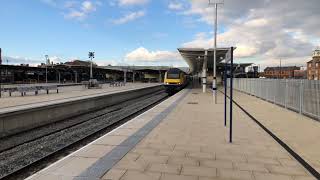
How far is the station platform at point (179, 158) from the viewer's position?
256 inches

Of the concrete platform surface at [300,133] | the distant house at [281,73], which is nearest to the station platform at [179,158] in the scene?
the concrete platform surface at [300,133]

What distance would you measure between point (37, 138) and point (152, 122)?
13.2 ft

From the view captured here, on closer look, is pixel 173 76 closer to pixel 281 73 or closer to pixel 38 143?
pixel 38 143

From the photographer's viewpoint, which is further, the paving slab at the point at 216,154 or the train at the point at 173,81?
the train at the point at 173,81

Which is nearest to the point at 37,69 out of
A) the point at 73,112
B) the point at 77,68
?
the point at 77,68

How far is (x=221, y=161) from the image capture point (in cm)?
755

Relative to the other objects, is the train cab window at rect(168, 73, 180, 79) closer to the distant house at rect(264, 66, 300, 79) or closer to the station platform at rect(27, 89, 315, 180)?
the station platform at rect(27, 89, 315, 180)

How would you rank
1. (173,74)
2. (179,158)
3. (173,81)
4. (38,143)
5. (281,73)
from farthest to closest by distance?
(281,73)
(173,74)
(173,81)
(38,143)
(179,158)

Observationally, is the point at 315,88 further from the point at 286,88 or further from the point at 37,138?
the point at 37,138

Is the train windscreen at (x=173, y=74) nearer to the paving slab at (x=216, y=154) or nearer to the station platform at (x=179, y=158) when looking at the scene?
the paving slab at (x=216, y=154)

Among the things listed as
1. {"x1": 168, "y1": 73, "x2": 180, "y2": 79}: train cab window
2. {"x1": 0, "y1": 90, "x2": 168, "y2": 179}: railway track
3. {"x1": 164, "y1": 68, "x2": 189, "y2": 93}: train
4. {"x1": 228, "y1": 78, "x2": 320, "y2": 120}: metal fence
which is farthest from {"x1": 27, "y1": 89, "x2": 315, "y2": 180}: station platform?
{"x1": 168, "y1": 73, "x2": 180, "y2": 79}: train cab window

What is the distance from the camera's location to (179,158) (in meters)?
7.78

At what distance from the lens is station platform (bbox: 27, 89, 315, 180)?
6504 mm

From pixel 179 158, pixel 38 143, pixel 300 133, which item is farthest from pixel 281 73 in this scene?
pixel 179 158
